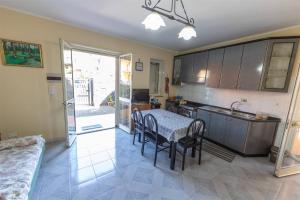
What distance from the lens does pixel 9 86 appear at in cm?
248

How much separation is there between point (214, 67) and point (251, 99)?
113 centimetres

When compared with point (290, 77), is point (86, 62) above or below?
above

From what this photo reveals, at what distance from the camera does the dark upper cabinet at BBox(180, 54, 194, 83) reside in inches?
164

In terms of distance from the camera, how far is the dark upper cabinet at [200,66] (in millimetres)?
3789

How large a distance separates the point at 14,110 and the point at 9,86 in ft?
1.47

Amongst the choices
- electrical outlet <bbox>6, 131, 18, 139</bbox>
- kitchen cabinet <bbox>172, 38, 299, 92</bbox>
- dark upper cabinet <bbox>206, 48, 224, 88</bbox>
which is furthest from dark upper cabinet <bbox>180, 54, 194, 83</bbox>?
electrical outlet <bbox>6, 131, 18, 139</bbox>

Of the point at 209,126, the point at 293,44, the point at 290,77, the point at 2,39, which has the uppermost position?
the point at 293,44

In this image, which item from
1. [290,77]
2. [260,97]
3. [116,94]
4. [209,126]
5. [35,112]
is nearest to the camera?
[290,77]

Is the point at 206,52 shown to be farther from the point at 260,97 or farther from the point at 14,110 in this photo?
the point at 14,110

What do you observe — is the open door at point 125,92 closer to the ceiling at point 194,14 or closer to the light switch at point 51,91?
the ceiling at point 194,14

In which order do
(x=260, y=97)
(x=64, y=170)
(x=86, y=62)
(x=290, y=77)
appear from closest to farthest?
(x=64, y=170) < (x=290, y=77) < (x=260, y=97) < (x=86, y=62)

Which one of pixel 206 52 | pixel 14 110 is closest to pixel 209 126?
pixel 206 52

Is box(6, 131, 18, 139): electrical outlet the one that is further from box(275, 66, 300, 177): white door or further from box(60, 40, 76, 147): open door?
box(275, 66, 300, 177): white door

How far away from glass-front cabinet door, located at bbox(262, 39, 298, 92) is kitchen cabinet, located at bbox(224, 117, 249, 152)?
0.83 metres
